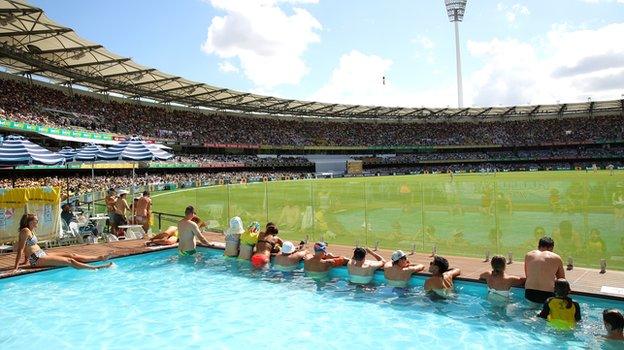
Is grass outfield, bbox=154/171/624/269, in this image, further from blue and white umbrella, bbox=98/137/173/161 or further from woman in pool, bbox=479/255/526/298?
blue and white umbrella, bbox=98/137/173/161

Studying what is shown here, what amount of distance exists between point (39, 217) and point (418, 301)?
34.4 ft

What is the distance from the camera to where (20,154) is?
12258mm

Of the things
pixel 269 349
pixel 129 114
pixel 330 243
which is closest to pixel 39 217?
pixel 330 243

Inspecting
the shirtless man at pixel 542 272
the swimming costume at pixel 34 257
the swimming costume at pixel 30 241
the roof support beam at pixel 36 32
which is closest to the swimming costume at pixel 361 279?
the shirtless man at pixel 542 272

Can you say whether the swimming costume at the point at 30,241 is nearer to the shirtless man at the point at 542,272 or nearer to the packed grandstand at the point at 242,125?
the shirtless man at the point at 542,272

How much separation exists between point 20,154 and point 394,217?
1124 centimetres

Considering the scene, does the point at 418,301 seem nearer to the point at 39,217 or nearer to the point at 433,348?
the point at 433,348

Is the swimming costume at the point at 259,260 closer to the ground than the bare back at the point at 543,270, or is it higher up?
closer to the ground

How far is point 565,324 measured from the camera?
262 inches

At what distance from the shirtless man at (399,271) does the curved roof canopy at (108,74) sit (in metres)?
25.9

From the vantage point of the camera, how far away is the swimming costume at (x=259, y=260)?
36.4 ft

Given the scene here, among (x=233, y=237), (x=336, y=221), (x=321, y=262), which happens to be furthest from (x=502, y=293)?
(x=336, y=221)

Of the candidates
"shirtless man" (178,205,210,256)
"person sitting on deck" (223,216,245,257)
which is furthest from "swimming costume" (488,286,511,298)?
"shirtless man" (178,205,210,256)

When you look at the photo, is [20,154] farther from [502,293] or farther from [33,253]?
[502,293]
